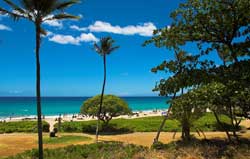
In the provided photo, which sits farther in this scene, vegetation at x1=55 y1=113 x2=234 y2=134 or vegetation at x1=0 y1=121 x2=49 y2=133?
vegetation at x1=0 y1=121 x2=49 y2=133

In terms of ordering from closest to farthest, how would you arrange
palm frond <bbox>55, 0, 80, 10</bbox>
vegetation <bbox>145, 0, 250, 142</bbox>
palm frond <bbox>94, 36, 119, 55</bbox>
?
vegetation <bbox>145, 0, 250, 142</bbox>, palm frond <bbox>55, 0, 80, 10</bbox>, palm frond <bbox>94, 36, 119, 55</bbox>

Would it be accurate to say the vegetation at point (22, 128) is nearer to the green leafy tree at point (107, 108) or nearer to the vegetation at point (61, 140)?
the green leafy tree at point (107, 108)

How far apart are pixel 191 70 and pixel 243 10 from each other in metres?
2.39

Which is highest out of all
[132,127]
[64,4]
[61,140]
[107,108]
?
[64,4]

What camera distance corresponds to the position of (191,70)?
1002 cm

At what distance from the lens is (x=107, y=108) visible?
37.5 m

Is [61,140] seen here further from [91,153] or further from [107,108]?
[91,153]

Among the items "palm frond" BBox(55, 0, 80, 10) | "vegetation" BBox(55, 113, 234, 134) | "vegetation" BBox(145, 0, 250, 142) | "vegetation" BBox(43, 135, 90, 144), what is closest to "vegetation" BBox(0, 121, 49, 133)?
"vegetation" BBox(55, 113, 234, 134)

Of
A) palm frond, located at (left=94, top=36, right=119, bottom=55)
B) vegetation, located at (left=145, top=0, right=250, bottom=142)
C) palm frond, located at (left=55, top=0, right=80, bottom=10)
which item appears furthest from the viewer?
palm frond, located at (left=94, top=36, right=119, bottom=55)

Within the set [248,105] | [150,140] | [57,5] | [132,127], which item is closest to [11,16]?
[57,5]

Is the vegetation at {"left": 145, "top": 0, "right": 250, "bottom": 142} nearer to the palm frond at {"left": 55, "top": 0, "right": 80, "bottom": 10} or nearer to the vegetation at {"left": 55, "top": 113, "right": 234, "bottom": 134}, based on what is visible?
the palm frond at {"left": 55, "top": 0, "right": 80, "bottom": 10}

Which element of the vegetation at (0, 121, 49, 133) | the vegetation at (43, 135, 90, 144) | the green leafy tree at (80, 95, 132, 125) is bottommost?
the vegetation at (43, 135, 90, 144)

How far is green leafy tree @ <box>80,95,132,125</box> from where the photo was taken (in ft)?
124

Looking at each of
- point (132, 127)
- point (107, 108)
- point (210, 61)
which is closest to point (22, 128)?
point (107, 108)
